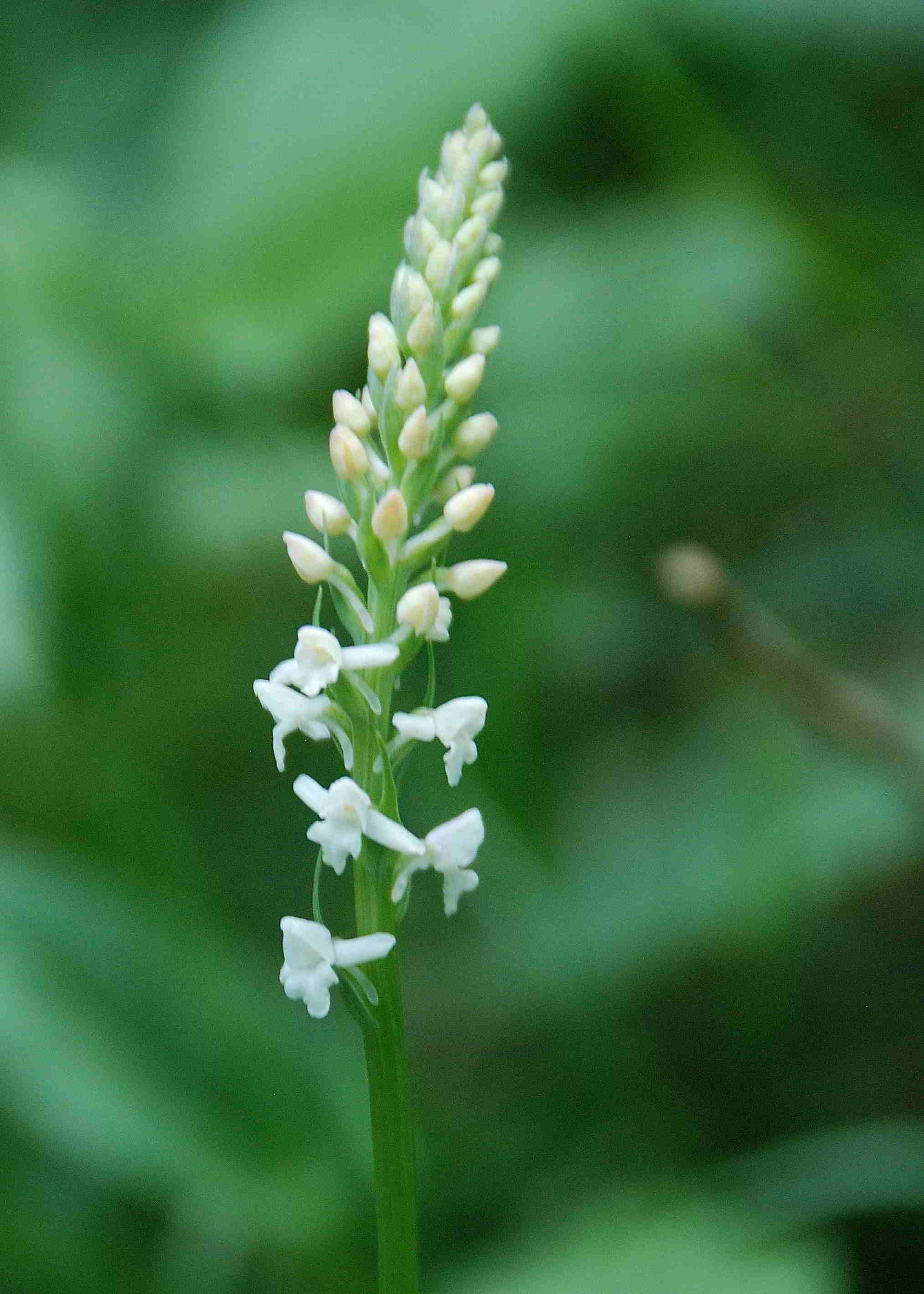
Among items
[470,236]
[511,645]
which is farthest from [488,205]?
[511,645]

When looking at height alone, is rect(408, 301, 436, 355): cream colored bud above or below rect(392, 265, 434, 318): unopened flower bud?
below

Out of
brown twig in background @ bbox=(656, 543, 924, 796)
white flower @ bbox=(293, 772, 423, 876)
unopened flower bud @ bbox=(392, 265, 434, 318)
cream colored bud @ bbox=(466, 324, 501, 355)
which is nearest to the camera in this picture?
white flower @ bbox=(293, 772, 423, 876)

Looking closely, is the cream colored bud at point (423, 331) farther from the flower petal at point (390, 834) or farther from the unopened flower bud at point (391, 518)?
the flower petal at point (390, 834)

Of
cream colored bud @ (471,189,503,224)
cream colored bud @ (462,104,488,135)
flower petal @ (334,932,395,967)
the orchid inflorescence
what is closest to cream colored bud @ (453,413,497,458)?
the orchid inflorescence

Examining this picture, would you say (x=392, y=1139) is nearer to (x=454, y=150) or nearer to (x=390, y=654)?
(x=390, y=654)

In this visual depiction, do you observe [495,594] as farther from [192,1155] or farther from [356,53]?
[192,1155]

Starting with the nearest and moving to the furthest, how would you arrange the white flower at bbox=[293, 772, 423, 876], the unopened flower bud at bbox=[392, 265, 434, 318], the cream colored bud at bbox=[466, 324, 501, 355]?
the white flower at bbox=[293, 772, 423, 876] → the unopened flower bud at bbox=[392, 265, 434, 318] → the cream colored bud at bbox=[466, 324, 501, 355]

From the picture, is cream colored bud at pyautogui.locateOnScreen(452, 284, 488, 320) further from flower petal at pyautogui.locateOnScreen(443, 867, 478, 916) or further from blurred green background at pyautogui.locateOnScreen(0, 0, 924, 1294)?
blurred green background at pyautogui.locateOnScreen(0, 0, 924, 1294)
